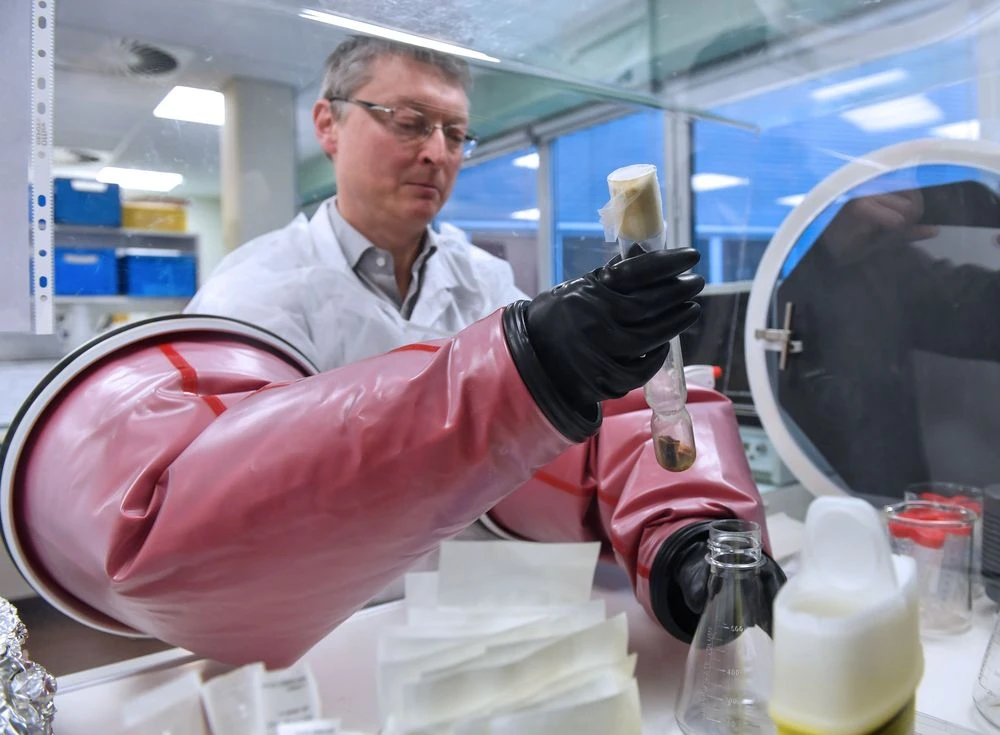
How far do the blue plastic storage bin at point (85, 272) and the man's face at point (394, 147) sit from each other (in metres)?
0.29

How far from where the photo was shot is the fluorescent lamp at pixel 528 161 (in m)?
1.07

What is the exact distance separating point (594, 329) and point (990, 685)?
1.86 feet

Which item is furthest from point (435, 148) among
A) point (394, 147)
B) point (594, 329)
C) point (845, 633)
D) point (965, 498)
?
point (965, 498)

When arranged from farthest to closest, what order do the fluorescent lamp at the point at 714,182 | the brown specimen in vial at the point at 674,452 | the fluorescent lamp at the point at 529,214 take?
the fluorescent lamp at the point at 714,182 → the fluorescent lamp at the point at 529,214 → the brown specimen in vial at the point at 674,452

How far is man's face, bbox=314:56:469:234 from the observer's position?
878 mm

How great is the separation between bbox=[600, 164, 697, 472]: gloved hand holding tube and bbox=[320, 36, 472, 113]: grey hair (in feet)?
1.55

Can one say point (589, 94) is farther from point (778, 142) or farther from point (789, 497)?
point (789, 497)

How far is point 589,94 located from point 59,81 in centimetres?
77

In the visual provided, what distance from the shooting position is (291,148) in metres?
0.91

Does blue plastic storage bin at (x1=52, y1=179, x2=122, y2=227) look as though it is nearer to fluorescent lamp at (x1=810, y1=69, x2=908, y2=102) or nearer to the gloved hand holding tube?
the gloved hand holding tube

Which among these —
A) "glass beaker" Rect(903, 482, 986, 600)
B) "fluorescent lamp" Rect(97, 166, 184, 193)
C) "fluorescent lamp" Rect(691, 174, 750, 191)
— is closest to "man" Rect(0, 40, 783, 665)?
"fluorescent lamp" Rect(97, 166, 184, 193)

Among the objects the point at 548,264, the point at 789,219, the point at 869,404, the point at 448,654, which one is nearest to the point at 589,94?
the point at 548,264

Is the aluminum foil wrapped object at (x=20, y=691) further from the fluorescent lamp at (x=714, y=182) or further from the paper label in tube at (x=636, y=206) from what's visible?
the fluorescent lamp at (x=714, y=182)

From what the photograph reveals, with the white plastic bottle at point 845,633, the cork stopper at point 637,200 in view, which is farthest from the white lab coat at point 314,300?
the white plastic bottle at point 845,633
